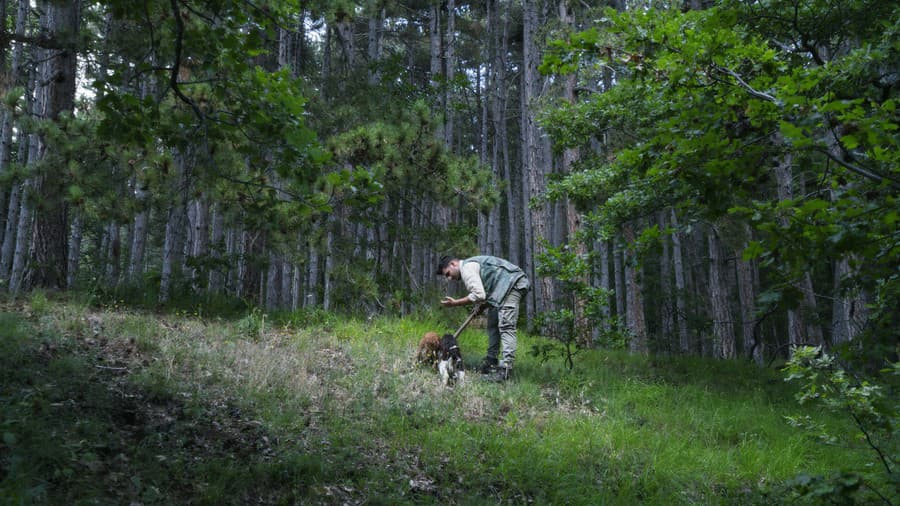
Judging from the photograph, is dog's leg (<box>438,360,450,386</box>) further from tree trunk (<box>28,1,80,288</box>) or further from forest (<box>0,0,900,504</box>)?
tree trunk (<box>28,1,80,288</box>)

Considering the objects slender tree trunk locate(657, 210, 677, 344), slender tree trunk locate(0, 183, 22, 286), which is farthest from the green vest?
slender tree trunk locate(0, 183, 22, 286)

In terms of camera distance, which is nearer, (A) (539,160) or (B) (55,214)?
Answer: (B) (55,214)

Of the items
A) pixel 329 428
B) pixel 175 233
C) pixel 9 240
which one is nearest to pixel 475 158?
pixel 175 233

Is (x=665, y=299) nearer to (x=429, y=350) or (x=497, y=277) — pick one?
(x=497, y=277)

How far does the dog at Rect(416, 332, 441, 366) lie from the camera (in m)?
6.82

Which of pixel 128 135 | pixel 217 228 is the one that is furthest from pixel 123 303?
pixel 217 228

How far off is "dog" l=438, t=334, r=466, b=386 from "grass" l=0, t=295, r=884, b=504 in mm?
262

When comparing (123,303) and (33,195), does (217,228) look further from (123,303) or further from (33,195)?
(33,195)

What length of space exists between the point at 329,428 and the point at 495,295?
306 centimetres

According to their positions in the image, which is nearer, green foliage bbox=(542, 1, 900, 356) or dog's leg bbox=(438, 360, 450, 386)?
green foliage bbox=(542, 1, 900, 356)

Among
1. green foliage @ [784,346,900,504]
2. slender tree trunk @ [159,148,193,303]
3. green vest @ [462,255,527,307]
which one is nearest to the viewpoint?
green foliage @ [784,346,900,504]

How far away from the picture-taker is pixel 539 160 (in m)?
12.8

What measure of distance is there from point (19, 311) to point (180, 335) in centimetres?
176

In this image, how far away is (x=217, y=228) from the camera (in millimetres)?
14328
